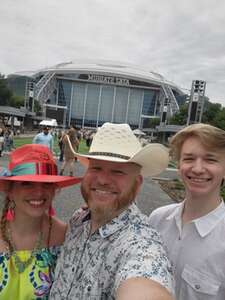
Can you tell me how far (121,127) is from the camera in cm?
201

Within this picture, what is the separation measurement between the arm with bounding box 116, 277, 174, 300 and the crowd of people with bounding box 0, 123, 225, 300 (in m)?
0.02

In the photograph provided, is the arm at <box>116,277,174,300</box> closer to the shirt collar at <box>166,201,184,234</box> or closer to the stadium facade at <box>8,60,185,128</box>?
the shirt collar at <box>166,201,184,234</box>

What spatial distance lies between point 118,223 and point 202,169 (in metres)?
0.57

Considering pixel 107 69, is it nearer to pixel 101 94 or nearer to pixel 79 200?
pixel 101 94

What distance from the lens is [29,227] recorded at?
2.12 m

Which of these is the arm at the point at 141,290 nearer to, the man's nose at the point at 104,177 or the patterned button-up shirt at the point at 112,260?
the patterned button-up shirt at the point at 112,260

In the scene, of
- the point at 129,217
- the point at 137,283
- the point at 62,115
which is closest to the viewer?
the point at 137,283

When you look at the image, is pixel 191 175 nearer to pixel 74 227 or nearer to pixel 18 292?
pixel 74 227

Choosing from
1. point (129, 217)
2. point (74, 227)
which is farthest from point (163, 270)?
point (74, 227)

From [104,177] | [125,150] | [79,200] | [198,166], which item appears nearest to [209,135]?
[198,166]

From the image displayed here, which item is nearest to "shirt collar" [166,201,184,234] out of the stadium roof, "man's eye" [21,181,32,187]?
"man's eye" [21,181,32,187]

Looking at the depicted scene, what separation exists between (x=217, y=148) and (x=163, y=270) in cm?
77

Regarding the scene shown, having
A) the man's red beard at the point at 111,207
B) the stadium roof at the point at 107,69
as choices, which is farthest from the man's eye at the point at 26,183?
the stadium roof at the point at 107,69

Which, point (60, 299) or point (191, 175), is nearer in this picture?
point (60, 299)
